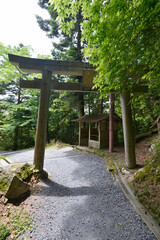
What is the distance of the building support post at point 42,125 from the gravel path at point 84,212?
29.3 inches

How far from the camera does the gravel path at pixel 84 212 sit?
195 cm

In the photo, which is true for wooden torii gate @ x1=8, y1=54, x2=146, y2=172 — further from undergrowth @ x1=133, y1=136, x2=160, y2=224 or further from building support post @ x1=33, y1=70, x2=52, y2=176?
undergrowth @ x1=133, y1=136, x2=160, y2=224

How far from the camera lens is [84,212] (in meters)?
2.52

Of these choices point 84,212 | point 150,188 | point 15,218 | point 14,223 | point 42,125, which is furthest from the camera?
point 42,125

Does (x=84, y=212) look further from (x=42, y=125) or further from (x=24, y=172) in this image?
(x=42, y=125)

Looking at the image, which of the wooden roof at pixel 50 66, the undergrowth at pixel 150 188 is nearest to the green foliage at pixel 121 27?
the wooden roof at pixel 50 66

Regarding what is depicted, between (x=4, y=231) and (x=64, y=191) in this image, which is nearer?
(x=4, y=231)

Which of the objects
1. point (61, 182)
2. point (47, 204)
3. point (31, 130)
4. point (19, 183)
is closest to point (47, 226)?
point (47, 204)

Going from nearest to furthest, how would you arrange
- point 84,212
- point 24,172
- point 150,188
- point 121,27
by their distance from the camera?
point 121,27 < point 84,212 < point 150,188 < point 24,172

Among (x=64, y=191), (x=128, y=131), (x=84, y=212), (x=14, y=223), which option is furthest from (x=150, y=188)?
(x=14, y=223)

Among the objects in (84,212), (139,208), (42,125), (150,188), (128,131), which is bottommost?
(84,212)

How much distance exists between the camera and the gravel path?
1948 millimetres

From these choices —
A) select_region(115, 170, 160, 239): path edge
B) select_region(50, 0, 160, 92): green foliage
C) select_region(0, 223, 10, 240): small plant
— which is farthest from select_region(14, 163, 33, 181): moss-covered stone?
select_region(50, 0, 160, 92): green foliage

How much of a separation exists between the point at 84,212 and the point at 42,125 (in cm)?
284
